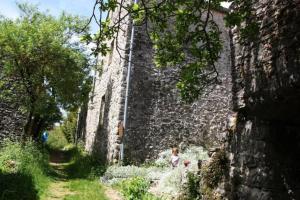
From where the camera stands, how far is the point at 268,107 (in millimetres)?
4535

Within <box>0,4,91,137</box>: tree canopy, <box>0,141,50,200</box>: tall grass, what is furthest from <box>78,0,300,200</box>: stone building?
<box>0,4,91,137</box>: tree canopy

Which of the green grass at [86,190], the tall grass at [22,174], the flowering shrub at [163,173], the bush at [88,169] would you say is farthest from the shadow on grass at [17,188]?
the bush at [88,169]

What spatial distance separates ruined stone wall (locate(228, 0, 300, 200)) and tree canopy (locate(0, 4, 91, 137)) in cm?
978

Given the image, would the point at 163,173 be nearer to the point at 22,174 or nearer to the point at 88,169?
the point at 88,169

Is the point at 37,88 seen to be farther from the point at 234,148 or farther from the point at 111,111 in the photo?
the point at 234,148

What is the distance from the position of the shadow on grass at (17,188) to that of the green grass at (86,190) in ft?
3.33

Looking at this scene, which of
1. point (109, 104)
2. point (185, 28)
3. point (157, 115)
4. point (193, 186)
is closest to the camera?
point (185, 28)

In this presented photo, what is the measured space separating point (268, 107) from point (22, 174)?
24.7 feet

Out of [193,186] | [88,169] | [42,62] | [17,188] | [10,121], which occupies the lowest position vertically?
[17,188]

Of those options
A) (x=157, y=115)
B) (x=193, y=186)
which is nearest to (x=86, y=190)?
(x=193, y=186)

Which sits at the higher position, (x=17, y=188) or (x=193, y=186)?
(x=193, y=186)

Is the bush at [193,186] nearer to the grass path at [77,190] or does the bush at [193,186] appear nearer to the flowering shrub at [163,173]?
the flowering shrub at [163,173]

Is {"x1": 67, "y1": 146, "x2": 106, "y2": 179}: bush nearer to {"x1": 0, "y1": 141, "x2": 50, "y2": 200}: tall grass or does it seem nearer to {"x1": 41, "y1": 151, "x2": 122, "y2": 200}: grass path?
{"x1": 41, "y1": 151, "x2": 122, "y2": 200}: grass path

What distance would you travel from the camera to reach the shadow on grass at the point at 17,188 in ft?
25.1
